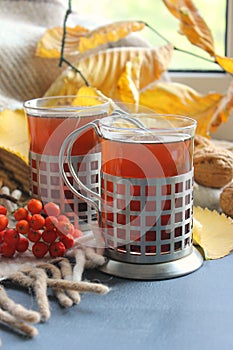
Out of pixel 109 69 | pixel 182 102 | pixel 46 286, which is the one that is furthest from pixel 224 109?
pixel 46 286

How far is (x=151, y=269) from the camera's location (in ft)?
2.02

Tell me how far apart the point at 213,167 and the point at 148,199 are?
247mm

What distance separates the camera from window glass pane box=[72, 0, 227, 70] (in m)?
1.33

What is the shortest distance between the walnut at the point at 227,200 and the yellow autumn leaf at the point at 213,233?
0.7 inches

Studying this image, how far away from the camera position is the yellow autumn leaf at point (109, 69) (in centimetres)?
99

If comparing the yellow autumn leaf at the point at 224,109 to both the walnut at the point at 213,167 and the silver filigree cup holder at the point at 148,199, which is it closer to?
the walnut at the point at 213,167

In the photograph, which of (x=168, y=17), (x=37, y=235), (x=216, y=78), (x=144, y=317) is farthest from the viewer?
(x=168, y=17)

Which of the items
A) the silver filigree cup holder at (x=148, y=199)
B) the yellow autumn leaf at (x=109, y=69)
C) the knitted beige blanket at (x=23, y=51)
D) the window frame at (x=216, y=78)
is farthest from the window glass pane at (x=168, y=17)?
the silver filigree cup holder at (x=148, y=199)

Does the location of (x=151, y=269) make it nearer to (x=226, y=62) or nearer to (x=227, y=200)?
(x=227, y=200)

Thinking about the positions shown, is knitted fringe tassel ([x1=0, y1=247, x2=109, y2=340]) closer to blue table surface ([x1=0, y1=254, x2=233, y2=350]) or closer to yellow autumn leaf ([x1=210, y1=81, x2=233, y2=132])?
blue table surface ([x1=0, y1=254, x2=233, y2=350])

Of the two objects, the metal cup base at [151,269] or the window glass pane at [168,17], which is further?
the window glass pane at [168,17]

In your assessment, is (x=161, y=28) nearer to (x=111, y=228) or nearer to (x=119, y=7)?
(x=119, y=7)

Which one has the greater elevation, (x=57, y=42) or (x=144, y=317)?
(x=57, y=42)

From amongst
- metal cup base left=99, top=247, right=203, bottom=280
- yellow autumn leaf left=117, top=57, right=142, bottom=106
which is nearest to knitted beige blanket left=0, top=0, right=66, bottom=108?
yellow autumn leaf left=117, top=57, right=142, bottom=106
